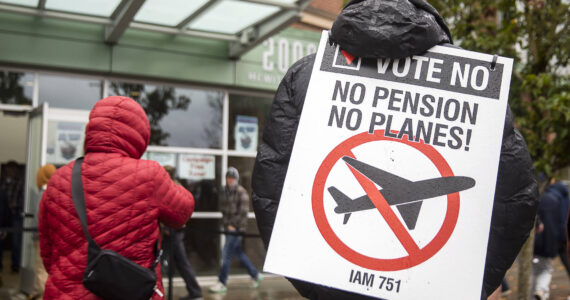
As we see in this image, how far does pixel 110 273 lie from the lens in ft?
8.66

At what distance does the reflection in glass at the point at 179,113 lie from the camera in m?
9.96

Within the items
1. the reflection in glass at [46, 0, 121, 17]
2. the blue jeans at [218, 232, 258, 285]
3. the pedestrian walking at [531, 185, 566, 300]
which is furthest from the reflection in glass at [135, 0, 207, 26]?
the pedestrian walking at [531, 185, 566, 300]

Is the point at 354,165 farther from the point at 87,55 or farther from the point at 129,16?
the point at 87,55

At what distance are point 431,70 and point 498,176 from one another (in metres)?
0.38

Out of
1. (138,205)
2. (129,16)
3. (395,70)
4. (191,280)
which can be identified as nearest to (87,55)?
(129,16)

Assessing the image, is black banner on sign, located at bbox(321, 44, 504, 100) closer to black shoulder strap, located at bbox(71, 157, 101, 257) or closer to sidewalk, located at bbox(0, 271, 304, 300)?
black shoulder strap, located at bbox(71, 157, 101, 257)

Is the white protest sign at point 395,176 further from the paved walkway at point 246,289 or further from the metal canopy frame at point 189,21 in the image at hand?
the paved walkway at point 246,289

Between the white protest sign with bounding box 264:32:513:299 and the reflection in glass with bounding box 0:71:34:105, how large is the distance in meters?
8.32

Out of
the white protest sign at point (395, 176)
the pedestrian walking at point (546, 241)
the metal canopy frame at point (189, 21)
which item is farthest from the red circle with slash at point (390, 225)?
the metal canopy frame at point (189, 21)

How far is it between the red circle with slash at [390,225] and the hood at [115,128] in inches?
55.4

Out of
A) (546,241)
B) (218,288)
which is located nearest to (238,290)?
(218,288)

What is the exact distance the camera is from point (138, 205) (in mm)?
2762

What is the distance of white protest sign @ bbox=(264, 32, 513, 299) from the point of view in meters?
1.70

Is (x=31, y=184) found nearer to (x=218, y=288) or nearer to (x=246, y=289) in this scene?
(x=218, y=288)
